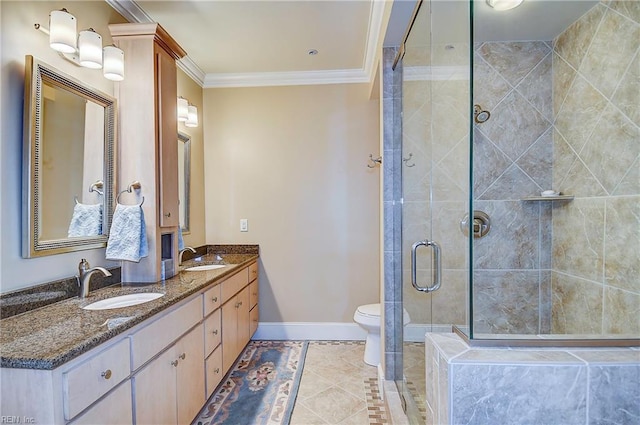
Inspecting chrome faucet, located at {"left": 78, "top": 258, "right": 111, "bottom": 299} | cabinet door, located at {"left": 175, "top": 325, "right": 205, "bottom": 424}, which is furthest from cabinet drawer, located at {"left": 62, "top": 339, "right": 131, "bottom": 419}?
chrome faucet, located at {"left": 78, "top": 258, "right": 111, "bottom": 299}

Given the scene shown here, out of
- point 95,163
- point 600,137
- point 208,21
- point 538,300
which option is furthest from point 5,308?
point 600,137

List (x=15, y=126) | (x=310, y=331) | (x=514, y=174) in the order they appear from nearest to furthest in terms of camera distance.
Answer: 1. (x=15, y=126)
2. (x=514, y=174)
3. (x=310, y=331)

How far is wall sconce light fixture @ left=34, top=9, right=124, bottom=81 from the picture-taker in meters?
1.44

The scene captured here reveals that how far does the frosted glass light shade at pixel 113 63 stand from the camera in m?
1.71

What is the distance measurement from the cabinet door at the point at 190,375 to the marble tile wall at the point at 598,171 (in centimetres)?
209

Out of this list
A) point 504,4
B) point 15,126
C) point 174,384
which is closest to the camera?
point 15,126

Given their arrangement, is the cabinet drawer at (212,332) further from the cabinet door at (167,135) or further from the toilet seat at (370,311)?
the toilet seat at (370,311)

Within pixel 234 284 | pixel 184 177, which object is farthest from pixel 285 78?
pixel 234 284

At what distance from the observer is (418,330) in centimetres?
165

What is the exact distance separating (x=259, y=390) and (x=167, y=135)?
181 centimetres

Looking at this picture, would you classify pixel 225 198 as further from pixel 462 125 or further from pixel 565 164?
pixel 565 164

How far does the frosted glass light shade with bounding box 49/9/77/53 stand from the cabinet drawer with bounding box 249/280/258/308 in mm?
2064

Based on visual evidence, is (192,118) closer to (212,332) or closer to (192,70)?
(192,70)

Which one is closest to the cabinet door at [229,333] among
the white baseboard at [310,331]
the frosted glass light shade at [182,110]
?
the white baseboard at [310,331]
